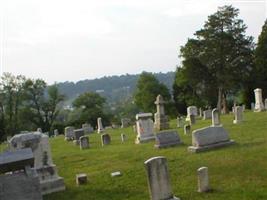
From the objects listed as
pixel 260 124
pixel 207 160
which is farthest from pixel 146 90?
pixel 207 160

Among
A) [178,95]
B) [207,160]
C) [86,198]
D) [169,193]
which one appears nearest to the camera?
[169,193]

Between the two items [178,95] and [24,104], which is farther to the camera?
[24,104]

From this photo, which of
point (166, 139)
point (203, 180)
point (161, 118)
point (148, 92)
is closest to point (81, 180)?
point (203, 180)

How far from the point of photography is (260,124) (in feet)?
77.7

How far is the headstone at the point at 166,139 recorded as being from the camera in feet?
61.5

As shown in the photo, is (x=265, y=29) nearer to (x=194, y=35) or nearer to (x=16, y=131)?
(x=194, y=35)

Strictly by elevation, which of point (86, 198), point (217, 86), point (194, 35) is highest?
point (194, 35)

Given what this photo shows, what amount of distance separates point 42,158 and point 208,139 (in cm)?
669

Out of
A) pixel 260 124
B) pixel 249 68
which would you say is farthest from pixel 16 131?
pixel 260 124

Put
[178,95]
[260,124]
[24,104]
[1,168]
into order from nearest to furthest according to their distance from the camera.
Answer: [1,168] < [260,124] < [178,95] < [24,104]

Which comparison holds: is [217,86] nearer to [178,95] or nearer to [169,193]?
[178,95]

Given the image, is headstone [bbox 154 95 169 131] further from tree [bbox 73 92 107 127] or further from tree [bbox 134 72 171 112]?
tree [bbox 73 92 107 127]

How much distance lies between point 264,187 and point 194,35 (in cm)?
3852

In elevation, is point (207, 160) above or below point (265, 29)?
below
